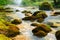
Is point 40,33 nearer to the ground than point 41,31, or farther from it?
nearer to the ground

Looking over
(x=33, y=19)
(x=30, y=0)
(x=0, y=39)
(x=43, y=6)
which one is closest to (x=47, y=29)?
(x=0, y=39)

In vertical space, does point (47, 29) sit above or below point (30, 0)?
above

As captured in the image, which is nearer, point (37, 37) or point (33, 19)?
point (37, 37)

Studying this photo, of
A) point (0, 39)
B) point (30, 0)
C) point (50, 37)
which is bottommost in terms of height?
point (30, 0)

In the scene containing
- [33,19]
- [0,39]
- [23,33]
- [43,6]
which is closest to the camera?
[0,39]

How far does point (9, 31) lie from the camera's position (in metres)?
16.4

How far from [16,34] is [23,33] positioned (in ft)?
2.96

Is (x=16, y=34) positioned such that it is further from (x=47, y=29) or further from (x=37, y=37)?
(x=47, y=29)

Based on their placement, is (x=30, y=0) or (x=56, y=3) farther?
(x=30, y=0)

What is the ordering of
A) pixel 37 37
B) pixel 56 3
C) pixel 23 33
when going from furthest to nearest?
pixel 56 3 < pixel 23 33 < pixel 37 37

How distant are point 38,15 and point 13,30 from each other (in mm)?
→ 11209

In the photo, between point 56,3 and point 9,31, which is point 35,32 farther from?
point 56,3

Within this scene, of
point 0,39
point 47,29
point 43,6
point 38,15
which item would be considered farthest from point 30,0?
point 0,39

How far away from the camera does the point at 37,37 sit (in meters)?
16.0
